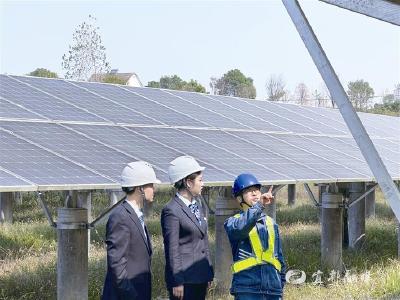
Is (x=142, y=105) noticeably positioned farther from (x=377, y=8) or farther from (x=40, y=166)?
(x=377, y=8)

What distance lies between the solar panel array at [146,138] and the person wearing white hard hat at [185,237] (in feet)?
4.52

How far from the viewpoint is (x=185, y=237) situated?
5.29m

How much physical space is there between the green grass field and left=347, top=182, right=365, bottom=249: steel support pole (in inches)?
8.1

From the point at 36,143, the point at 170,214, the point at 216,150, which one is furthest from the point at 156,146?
the point at 170,214

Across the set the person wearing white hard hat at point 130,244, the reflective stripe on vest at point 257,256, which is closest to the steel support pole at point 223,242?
the reflective stripe on vest at point 257,256

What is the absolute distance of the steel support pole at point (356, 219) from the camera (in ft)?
45.0

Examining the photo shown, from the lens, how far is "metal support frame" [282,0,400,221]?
4.19 metres

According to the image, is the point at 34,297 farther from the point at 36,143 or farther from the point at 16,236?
the point at 16,236

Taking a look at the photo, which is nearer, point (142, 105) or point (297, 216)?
point (142, 105)

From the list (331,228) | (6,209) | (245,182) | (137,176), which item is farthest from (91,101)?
(6,209)

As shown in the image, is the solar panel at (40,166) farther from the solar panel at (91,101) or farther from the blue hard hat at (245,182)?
the solar panel at (91,101)

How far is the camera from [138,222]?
4.83 m

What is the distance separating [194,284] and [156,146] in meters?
3.34

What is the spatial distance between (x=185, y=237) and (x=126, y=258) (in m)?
0.69
